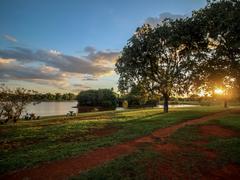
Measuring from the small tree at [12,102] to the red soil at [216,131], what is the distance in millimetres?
22797

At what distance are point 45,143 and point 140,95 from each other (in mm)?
26291

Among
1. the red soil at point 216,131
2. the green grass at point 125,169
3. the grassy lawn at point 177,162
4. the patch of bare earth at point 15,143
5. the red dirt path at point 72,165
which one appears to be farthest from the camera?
the red soil at point 216,131

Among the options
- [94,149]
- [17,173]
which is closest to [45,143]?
[94,149]

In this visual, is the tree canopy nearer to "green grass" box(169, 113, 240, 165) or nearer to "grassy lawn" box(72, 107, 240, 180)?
"green grass" box(169, 113, 240, 165)

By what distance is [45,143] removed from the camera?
12.6 meters

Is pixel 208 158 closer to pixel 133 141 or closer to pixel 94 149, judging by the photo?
pixel 133 141

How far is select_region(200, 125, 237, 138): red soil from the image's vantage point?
15.4 metres

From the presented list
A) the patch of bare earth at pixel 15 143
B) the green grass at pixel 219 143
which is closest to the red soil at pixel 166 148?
the green grass at pixel 219 143

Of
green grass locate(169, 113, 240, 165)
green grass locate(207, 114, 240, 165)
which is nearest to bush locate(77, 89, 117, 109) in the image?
green grass locate(169, 113, 240, 165)

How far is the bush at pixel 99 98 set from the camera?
94188mm

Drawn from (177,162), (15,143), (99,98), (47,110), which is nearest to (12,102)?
(15,143)

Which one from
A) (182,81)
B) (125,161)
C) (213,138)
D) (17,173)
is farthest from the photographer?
(182,81)

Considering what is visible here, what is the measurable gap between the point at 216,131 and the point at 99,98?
80.5m

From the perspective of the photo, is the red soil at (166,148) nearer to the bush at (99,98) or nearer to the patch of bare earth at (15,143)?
the patch of bare earth at (15,143)
